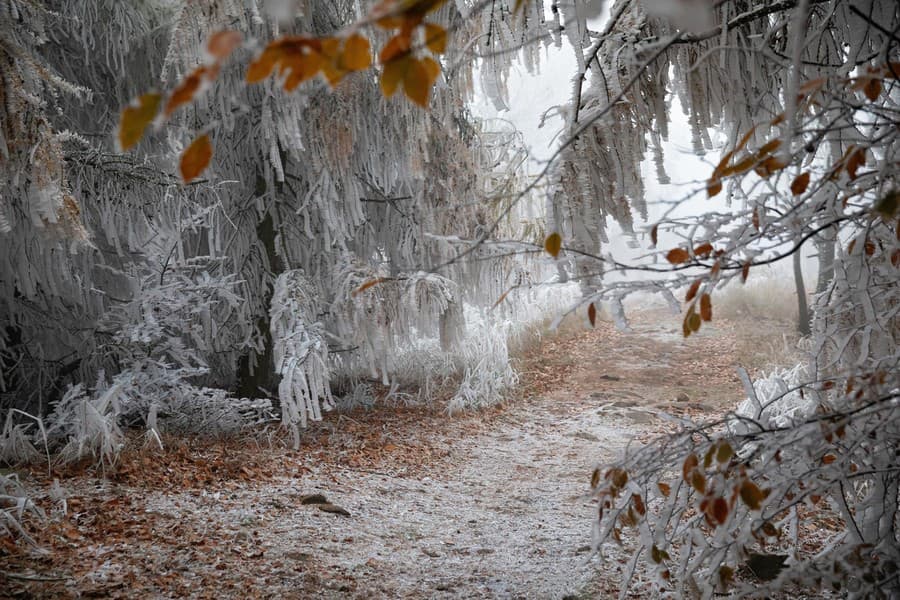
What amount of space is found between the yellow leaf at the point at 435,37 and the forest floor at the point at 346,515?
1364 mm

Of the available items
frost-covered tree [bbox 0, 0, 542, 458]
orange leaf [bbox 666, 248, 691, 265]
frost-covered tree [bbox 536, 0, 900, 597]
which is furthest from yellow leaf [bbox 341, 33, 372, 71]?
frost-covered tree [bbox 0, 0, 542, 458]

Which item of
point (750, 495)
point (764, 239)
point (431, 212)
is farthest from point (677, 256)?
point (431, 212)

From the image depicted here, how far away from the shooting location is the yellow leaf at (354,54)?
2.24ft

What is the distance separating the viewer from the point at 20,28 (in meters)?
2.50

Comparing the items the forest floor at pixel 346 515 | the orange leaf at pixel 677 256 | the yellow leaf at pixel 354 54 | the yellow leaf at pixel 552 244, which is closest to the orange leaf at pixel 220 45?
the yellow leaf at pixel 354 54

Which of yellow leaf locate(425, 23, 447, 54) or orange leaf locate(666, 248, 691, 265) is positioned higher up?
yellow leaf locate(425, 23, 447, 54)

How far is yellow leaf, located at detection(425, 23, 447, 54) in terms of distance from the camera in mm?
684

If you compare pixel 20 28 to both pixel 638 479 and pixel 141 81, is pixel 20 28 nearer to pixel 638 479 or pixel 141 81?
pixel 141 81

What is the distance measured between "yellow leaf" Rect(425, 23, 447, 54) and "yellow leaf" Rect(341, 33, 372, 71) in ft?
0.23

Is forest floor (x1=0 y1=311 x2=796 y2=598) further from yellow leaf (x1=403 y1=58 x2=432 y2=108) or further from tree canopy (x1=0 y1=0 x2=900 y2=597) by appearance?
yellow leaf (x1=403 y1=58 x2=432 y2=108)

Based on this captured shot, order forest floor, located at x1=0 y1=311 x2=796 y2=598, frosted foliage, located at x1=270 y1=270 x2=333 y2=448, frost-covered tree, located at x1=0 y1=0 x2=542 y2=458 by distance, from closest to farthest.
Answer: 1. forest floor, located at x1=0 y1=311 x2=796 y2=598
2. frost-covered tree, located at x1=0 y1=0 x2=542 y2=458
3. frosted foliage, located at x1=270 y1=270 x2=333 y2=448

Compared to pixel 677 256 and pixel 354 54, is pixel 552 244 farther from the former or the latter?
pixel 354 54

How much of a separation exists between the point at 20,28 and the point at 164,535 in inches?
84.3

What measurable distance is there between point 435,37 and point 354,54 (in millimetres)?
90
